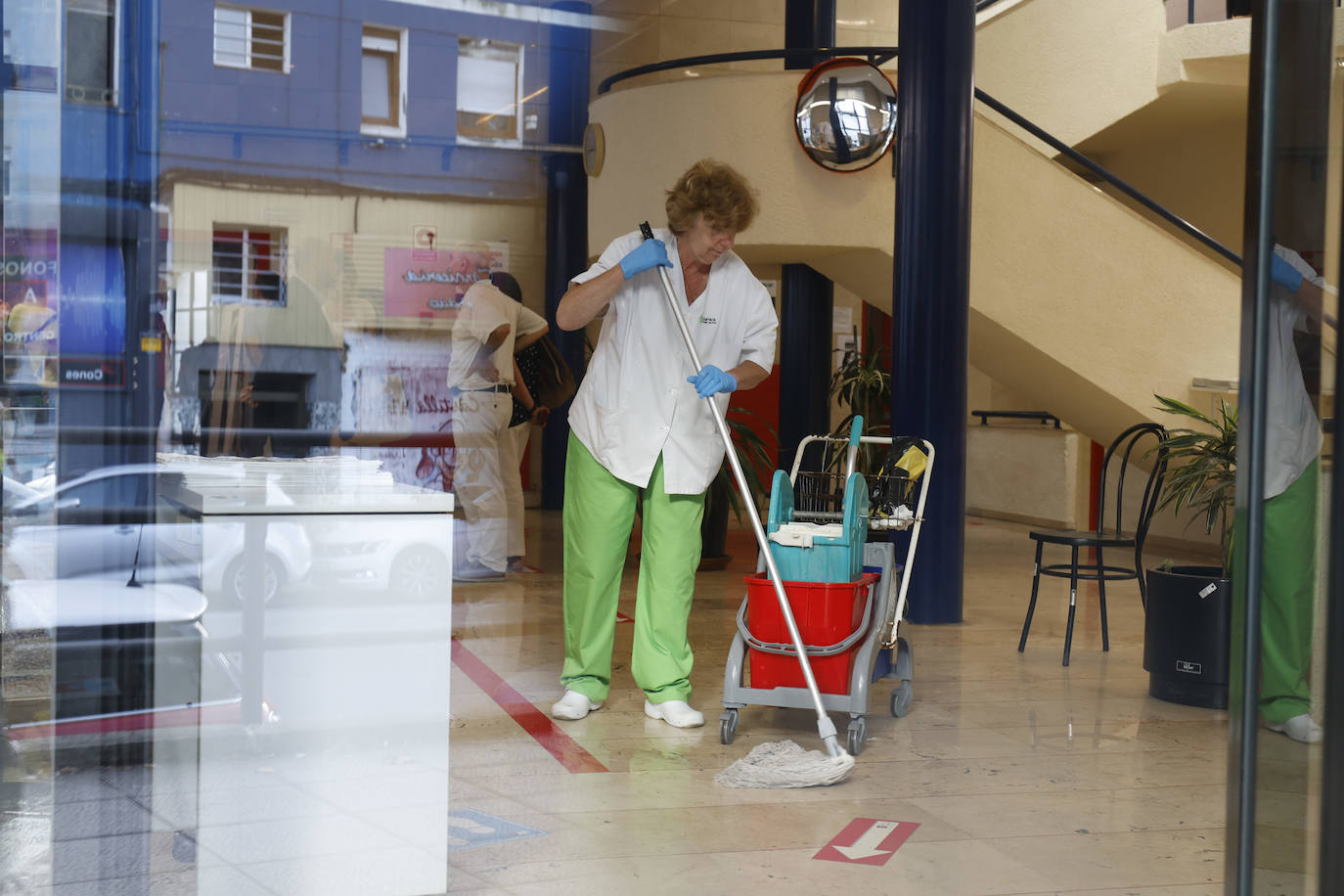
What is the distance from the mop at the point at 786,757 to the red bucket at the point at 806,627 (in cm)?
3

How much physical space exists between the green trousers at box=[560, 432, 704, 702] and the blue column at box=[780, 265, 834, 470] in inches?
148

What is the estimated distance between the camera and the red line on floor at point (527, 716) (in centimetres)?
318

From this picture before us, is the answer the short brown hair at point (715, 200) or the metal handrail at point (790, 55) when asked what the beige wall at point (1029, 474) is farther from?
the short brown hair at point (715, 200)

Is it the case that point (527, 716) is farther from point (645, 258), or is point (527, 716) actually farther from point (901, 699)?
point (645, 258)

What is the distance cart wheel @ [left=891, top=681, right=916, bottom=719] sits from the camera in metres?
3.68

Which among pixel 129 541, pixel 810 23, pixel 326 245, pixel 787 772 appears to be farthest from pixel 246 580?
pixel 810 23

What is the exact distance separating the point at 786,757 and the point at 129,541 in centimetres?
185

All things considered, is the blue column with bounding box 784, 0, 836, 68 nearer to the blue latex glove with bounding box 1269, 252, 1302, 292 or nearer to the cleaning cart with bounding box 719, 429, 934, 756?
the cleaning cart with bounding box 719, 429, 934, 756

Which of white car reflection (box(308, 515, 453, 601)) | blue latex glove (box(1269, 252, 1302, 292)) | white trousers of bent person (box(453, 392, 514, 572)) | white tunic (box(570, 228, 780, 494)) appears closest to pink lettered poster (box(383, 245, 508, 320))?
white trousers of bent person (box(453, 392, 514, 572))

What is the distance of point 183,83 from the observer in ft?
11.2

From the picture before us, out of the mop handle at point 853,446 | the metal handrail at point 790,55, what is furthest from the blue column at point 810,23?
the mop handle at point 853,446

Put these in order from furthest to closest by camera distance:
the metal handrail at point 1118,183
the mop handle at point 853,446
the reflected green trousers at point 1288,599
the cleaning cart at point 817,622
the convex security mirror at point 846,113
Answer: the metal handrail at point 1118,183 < the convex security mirror at point 846,113 < the mop handle at point 853,446 < the cleaning cart at point 817,622 < the reflected green trousers at point 1288,599

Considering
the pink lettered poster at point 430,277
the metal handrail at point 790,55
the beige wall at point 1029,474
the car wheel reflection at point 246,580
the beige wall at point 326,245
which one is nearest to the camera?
the car wheel reflection at point 246,580

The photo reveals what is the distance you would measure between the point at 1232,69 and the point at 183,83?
6.14 m
